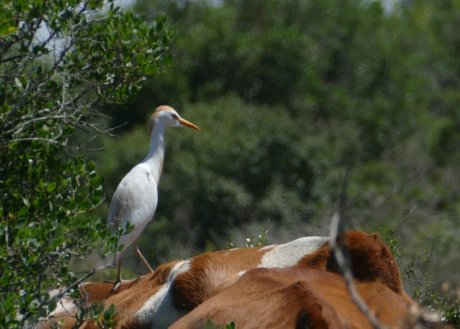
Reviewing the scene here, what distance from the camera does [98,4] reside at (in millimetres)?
7539

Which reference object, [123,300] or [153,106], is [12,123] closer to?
[123,300]

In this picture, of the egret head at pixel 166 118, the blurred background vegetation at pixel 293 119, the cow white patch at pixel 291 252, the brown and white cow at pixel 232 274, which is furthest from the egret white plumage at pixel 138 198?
the blurred background vegetation at pixel 293 119

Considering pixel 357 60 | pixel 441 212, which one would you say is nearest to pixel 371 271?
pixel 441 212

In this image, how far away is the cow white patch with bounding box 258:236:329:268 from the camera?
7504 mm

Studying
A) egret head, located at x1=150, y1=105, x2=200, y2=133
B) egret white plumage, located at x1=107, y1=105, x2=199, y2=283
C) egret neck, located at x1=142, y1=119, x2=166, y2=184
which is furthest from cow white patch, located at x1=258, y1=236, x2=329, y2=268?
Result: egret head, located at x1=150, y1=105, x2=200, y2=133

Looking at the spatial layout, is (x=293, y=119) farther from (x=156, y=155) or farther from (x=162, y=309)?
(x=162, y=309)

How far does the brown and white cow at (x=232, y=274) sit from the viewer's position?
23.5ft

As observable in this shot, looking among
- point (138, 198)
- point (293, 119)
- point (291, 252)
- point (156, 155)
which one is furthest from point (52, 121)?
point (293, 119)

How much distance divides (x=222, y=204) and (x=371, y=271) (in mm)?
13936

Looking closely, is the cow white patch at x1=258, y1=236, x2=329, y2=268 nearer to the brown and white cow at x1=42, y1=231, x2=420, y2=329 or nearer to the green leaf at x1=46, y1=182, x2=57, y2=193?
the brown and white cow at x1=42, y1=231, x2=420, y2=329

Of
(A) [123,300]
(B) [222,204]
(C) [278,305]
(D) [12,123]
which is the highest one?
(D) [12,123]

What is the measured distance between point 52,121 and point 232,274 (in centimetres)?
Result: 129

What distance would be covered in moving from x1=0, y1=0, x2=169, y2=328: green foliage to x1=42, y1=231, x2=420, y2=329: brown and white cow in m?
0.51

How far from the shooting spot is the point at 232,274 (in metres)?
7.60
